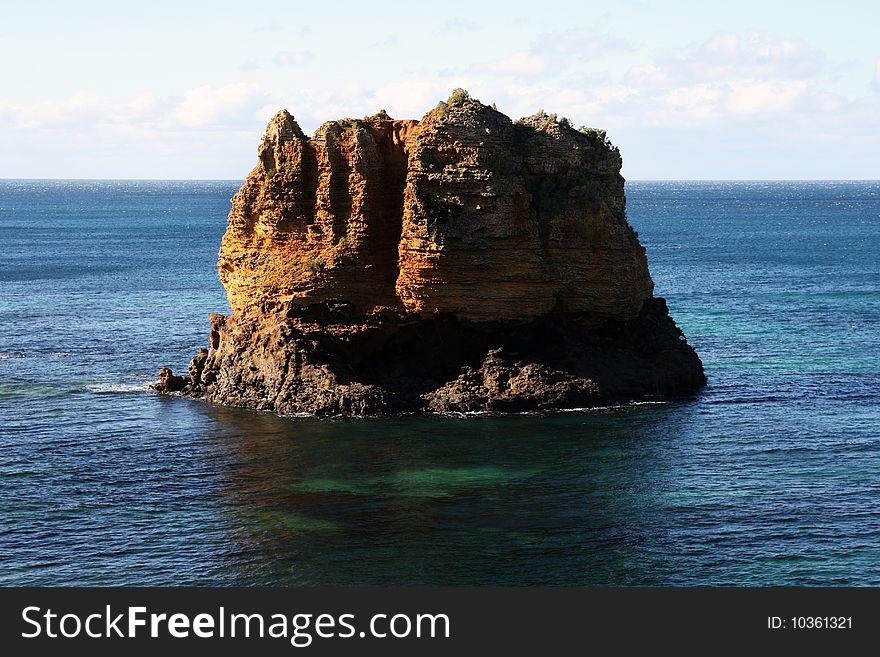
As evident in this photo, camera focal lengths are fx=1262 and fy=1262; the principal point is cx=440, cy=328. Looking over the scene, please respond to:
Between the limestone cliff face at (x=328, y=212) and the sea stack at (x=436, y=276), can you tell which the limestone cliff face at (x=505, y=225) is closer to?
the sea stack at (x=436, y=276)

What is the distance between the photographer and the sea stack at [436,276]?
6531 cm

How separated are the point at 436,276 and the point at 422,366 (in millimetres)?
4949

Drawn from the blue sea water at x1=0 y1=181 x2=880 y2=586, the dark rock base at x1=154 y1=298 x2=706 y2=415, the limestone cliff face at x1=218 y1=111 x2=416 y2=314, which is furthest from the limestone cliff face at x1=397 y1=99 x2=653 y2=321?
the blue sea water at x1=0 y1=181 x2=880 y2=586

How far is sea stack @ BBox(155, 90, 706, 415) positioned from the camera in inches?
2571

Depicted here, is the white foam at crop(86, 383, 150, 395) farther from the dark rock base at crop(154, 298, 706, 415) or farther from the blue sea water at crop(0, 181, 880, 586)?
the dark rock base at crop(154, 298, 706, 415)

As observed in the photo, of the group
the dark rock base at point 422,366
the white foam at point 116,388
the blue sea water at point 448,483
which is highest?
the dark rock base at point 422,366

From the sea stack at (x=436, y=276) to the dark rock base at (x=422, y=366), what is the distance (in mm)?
83

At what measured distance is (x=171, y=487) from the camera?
5281cm

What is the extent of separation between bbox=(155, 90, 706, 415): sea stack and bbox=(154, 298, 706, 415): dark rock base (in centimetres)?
8

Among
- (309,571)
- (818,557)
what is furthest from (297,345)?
(818,557)

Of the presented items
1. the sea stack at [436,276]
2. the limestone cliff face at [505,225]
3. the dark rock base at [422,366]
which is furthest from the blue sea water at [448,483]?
the limestone cliff face at [505,225]

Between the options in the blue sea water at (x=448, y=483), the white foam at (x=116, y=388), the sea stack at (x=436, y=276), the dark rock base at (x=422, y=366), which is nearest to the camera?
the blue sea water at (x=448, y=483)

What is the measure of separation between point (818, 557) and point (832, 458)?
1287 cm

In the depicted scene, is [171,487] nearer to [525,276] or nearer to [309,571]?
[309,571]
